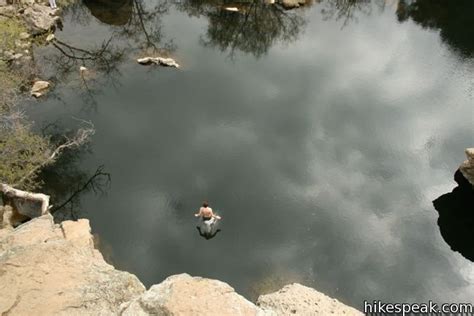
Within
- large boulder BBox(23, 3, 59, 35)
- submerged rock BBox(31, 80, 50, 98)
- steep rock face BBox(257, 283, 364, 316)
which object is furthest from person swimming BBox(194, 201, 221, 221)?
large boulder BBox(23, 3, 59, 35)

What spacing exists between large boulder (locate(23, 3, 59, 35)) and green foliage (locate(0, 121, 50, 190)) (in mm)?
12679

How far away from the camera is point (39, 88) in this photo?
84.8 feet

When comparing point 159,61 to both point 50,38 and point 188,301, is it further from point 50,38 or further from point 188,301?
point 188,301

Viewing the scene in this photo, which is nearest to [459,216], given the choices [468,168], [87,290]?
[468,168]

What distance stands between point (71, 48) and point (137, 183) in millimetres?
13890

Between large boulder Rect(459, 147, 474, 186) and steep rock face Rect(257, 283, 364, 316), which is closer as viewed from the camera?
steep rock face Rect(257, 283, 364, 316)

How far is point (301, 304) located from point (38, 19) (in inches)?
1071

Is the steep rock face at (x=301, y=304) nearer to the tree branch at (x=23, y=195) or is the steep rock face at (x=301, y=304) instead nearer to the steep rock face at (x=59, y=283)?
the steep rock face at (x=59, y=283)

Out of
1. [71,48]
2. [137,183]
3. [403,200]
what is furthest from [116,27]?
[403,200]

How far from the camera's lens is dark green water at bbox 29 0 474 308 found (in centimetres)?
1820

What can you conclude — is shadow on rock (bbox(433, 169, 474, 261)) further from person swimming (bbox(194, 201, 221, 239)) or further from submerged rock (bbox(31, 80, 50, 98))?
submerged rock (bbox(31, 80, 50, 98))

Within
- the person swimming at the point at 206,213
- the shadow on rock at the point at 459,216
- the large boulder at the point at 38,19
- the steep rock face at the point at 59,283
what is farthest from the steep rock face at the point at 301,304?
the large boulder at the point at 38,19

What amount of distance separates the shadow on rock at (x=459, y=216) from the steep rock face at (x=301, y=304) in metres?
9.28

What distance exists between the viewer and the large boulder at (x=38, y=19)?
29.8 m
